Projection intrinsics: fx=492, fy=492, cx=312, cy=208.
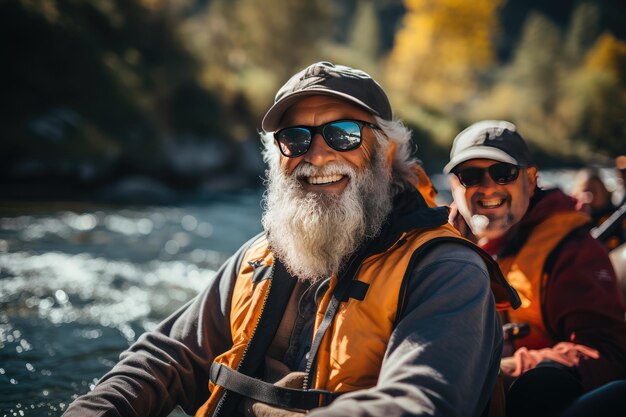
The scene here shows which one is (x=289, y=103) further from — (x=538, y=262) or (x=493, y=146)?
(x=538, y=262)

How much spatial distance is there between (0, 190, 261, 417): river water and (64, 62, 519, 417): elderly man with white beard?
1182mm

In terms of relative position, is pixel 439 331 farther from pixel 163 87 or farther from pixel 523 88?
pixel 523 88

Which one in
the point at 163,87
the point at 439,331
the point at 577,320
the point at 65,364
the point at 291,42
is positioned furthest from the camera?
the point at 291,42

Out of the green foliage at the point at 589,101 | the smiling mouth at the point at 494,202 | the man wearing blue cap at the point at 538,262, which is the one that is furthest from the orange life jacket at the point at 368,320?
the green foliage at the point at 589,101

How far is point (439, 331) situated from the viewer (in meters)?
1.46

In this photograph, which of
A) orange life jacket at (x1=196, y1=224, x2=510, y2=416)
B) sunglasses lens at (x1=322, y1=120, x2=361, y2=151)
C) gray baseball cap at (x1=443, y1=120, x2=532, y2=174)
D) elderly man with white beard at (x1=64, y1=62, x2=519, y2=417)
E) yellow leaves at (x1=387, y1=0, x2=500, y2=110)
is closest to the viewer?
elderly man with white beard at (x1=64, y1=62, x2=519, y2=417)

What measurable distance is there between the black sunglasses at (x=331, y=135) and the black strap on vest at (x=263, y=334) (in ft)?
1.80

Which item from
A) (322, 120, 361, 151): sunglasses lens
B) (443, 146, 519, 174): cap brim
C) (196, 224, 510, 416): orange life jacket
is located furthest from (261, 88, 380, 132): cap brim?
(443, 146, 519, 174): cap brim

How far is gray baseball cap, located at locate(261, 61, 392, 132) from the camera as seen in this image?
1.95 metres

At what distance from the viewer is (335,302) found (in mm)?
1780

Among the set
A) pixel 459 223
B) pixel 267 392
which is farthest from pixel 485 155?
pixel 267 392

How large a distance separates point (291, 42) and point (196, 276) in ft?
65.0

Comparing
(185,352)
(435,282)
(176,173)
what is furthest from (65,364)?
(176,173)

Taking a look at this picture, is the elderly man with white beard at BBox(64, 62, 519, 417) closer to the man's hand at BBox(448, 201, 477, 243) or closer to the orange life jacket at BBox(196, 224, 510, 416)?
the orange life jacket at BBox(196, 224, 510, 416)
